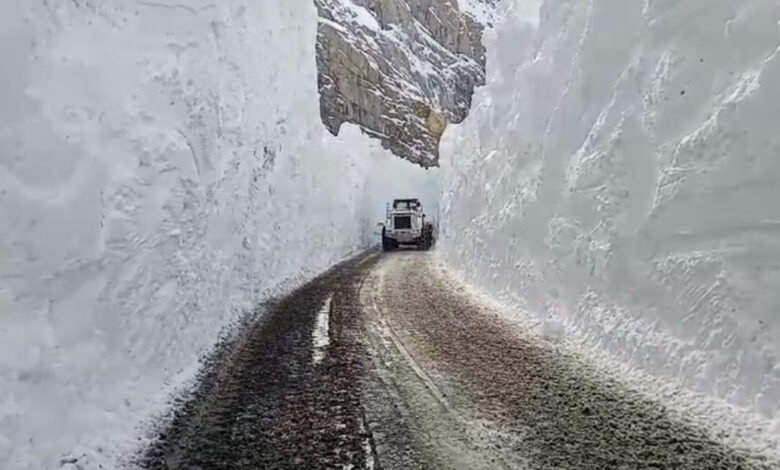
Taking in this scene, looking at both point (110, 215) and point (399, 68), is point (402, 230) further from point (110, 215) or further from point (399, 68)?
point (399, 68)

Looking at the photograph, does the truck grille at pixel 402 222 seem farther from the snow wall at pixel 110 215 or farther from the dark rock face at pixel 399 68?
the dark rock face at pixel 399 68

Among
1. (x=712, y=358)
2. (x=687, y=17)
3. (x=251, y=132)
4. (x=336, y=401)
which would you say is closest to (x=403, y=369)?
(x=336, y=401)

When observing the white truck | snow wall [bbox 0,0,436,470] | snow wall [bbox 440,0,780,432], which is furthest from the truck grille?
snow wall [bbox 0,0,436,470]

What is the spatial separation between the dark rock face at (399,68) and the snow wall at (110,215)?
191 feet

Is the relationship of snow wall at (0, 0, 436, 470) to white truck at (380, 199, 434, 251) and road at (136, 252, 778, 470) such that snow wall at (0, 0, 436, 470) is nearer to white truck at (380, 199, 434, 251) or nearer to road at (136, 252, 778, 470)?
road at (136, 252, 778, 470)

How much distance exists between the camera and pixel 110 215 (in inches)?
245

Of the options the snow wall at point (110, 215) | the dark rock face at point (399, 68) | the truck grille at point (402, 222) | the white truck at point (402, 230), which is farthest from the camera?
the dark rock face at point (399, 68)

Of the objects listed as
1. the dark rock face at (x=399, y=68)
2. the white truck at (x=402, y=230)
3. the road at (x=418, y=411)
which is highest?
the dark rock face at (x=399, y=68)

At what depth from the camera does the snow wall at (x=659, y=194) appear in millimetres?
5859

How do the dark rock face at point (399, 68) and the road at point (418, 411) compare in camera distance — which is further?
the dark rock face at point (399, 68)

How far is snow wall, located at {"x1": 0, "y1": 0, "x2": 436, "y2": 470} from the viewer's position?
4844mm

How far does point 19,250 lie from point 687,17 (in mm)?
7413

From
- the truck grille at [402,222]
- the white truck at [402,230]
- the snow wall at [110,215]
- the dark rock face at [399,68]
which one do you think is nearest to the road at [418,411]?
the snow wall at [110,215]

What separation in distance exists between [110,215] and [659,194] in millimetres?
5913
